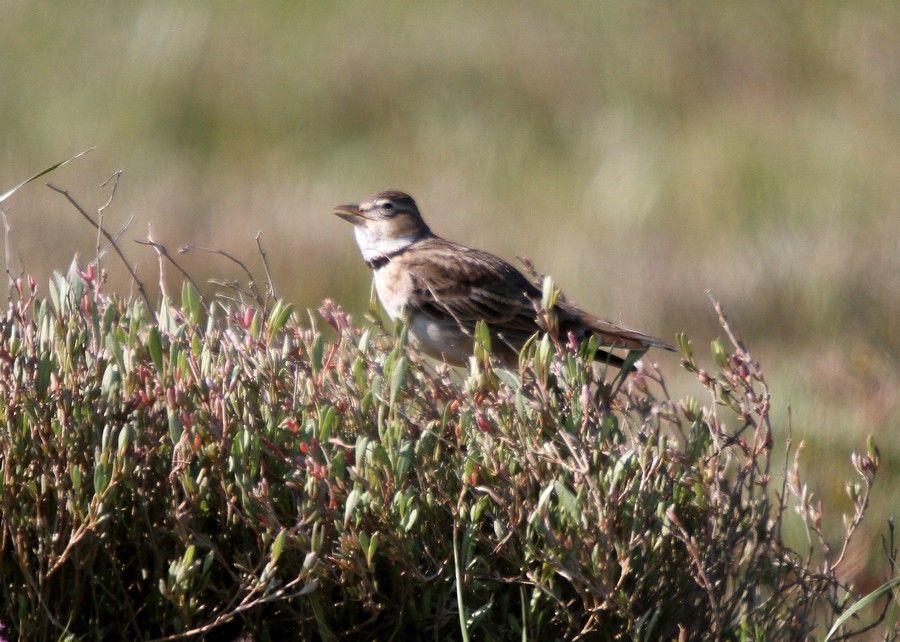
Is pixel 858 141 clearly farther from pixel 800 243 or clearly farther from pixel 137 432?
pixel 137 432

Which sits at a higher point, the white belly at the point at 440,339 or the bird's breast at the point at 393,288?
the bird's breast at the point at 393,288

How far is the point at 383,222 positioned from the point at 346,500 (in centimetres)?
327

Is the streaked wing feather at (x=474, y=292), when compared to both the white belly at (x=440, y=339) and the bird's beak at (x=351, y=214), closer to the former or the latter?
the white belly at (x=440, y=339)

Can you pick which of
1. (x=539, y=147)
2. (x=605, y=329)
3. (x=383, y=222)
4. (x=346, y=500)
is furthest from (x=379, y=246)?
(x=539, y=147)

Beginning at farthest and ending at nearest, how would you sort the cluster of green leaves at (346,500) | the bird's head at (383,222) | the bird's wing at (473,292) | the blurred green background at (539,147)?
the blurred green background at (539,147), the bird's head at (383,222), the bird's wing at (473,292), the cluster of green leaves at (346,500)

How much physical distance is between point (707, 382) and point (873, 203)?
779cm

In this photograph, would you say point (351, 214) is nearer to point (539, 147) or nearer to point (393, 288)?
point (393, 288)

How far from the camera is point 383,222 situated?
21.2 ft

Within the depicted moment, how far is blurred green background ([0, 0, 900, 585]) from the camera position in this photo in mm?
9023

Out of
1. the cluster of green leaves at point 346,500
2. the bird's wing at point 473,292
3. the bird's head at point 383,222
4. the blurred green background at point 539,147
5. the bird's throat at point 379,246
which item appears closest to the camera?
the cluster of green leaves at point 346,500

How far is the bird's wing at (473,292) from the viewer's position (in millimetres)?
5695

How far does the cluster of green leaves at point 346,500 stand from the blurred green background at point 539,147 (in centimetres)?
283

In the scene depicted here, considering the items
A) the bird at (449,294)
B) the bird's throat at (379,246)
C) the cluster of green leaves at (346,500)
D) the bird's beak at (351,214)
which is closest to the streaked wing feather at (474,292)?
the bird at (449,294)

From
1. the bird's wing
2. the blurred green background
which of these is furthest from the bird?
the blurred green background
